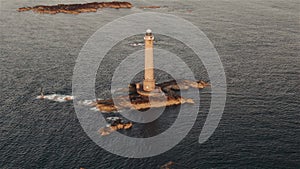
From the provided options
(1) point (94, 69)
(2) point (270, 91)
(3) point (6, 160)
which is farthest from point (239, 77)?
(3) point (6, 160)

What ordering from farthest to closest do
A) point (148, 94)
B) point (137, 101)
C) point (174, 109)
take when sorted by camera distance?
point (148, 94) < point (137, 101) < point (174, 109)

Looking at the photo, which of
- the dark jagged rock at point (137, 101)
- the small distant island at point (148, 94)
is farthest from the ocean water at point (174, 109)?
the small distant island at point (148, 94)

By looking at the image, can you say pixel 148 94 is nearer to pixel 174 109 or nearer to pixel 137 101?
pixel 137 101

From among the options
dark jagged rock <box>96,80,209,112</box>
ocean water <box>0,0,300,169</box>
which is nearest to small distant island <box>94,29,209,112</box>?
dark jagged rock <box>96,80,209,112</box>

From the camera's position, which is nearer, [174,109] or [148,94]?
[174,109]

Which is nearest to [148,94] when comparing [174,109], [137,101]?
[137,101]

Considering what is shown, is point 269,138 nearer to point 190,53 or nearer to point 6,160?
point 6,160

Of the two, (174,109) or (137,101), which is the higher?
(137,101)

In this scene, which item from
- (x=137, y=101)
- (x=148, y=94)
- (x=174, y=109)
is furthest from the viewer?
(x=148, y=94)
